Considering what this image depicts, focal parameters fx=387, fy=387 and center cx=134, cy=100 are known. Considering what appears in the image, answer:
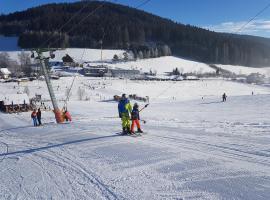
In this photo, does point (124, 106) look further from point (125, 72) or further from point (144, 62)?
point (144, 62)

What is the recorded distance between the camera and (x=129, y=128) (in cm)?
1784

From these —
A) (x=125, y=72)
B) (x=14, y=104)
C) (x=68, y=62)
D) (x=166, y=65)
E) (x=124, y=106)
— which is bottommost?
(x=14, y=104)

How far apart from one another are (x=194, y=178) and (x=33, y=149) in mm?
8544

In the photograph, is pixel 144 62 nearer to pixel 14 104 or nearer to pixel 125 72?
pixel 125 72

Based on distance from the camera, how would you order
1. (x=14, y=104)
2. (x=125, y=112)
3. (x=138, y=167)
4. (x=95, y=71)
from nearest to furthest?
(x=138, y=167) < (x=125, y=112) < (x=14, y=104) < (x=95, y=71)

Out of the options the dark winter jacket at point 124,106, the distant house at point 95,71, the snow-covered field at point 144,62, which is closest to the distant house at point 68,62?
the distant house at point 95,71

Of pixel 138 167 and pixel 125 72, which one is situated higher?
pixel 125 72

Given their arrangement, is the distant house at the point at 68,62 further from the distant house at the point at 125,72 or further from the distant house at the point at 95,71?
the distant house at the point at 125,72

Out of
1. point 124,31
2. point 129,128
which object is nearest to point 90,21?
point 124,31

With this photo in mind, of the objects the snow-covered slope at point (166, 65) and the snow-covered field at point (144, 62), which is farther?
the snow-covered field at point (144, 62)

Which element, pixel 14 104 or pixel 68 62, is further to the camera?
pixel 68 62

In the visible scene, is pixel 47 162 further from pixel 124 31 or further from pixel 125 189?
pixel 124 31

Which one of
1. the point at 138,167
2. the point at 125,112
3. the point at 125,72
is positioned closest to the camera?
the point at 138,167

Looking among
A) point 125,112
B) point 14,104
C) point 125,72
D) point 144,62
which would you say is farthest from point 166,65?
point 125,112
